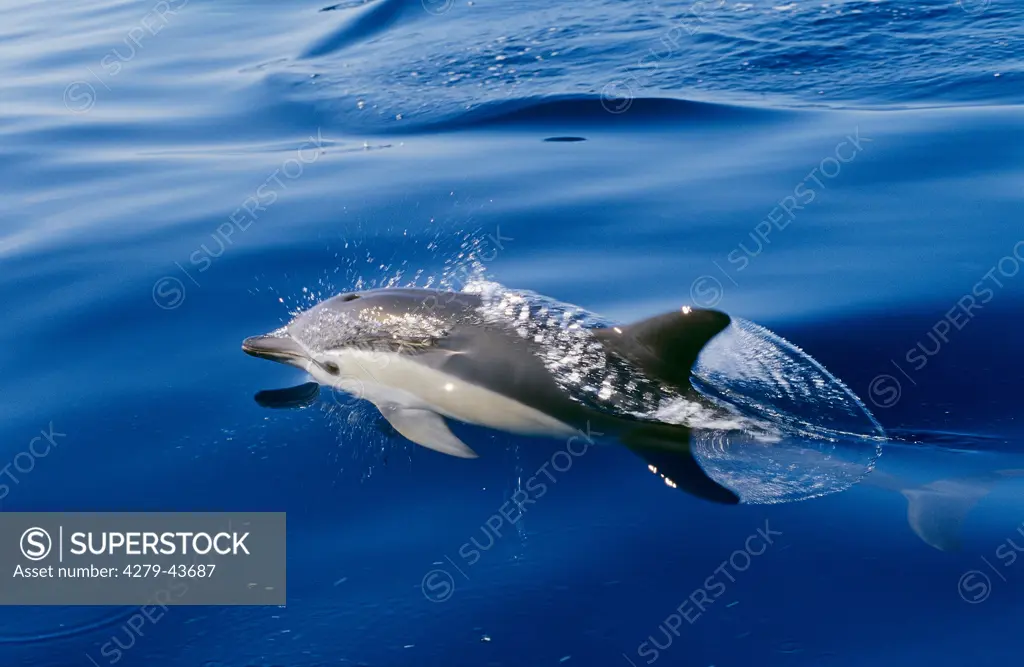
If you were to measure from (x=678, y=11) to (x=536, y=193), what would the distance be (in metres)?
6.16

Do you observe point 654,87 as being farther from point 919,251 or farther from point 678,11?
point 919,251

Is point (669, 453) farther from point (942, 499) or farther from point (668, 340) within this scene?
point (942, 499)

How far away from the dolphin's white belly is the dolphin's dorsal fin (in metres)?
0.47

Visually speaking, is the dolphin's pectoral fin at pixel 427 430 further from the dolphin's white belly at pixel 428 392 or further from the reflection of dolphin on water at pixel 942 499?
the reflection of dolphin on water at pixel 942 499

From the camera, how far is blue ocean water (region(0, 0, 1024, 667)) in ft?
13.6

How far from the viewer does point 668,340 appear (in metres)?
4.88

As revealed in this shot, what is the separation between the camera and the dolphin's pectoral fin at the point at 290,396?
19.3 feet

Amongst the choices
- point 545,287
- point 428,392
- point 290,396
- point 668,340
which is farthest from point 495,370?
point 545,287

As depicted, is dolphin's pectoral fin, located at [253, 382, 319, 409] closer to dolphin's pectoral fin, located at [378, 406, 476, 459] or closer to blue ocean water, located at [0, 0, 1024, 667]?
blue ocean water, located at [0, 0, 1024, 667]

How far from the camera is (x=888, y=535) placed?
4.46 m

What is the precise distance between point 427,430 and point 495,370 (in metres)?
0.47

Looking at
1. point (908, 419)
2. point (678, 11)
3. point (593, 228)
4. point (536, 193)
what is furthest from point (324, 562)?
point (678, 11)

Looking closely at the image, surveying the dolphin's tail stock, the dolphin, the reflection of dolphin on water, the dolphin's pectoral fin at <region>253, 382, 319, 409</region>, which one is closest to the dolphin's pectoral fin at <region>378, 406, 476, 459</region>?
the dolphin

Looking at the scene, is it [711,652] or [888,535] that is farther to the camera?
[888,535]
